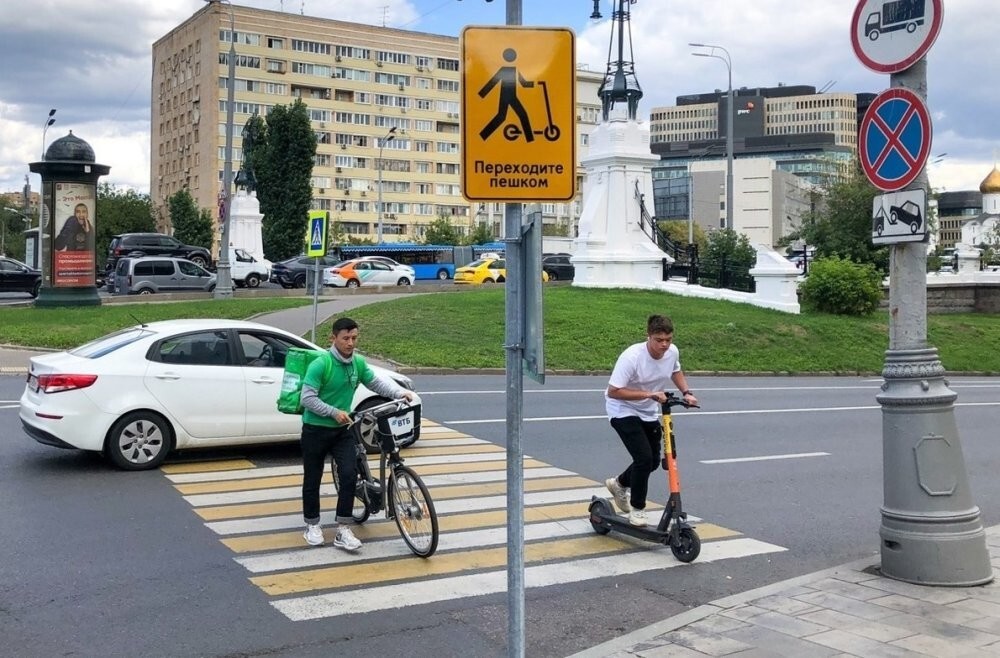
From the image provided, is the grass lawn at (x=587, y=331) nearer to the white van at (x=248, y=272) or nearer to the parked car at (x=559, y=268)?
the white van at (x=248, y=272)

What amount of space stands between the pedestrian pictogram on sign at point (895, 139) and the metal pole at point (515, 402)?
141 inches

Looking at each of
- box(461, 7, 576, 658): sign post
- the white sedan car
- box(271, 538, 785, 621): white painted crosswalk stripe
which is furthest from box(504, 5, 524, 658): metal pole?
the white sedan car

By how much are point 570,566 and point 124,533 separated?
3.50m

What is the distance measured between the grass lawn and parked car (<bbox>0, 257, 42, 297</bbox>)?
36.1ft

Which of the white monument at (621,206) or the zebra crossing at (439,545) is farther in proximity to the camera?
the white monument at (621,206)

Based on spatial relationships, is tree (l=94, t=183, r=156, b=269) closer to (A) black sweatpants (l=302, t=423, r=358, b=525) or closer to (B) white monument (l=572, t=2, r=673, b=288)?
(B) white monument (l=572, t=2, r=673, b=288)

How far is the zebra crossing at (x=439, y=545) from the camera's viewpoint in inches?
266

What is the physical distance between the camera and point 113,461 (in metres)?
10.4

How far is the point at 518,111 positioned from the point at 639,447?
4213mm

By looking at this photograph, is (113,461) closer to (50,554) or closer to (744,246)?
(50,554)

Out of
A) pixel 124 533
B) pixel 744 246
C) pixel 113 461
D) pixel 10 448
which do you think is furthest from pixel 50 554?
pixel 744 246

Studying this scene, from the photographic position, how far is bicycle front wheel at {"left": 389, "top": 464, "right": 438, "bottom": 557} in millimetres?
7344

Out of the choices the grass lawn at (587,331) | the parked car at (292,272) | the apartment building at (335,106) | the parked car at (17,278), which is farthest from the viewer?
the apartment building at (335,106)

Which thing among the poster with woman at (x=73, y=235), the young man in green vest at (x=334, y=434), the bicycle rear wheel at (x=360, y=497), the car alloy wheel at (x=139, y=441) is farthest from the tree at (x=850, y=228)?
the young man in green vest at (x=334, y=434)
